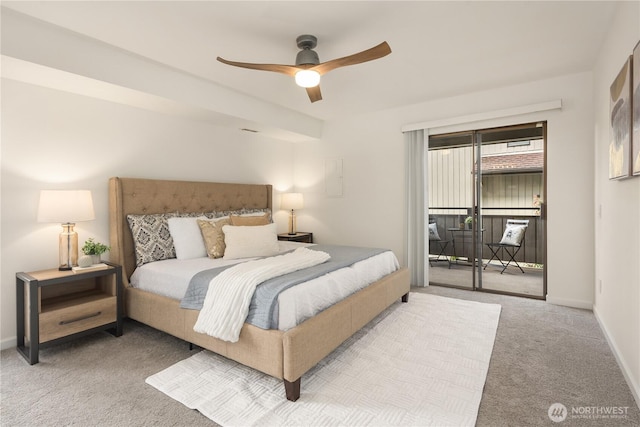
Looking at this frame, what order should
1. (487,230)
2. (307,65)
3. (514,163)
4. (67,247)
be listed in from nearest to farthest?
(307,65)
(67,247)
(514,163)
(487,230)

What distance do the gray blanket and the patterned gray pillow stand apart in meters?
0.93

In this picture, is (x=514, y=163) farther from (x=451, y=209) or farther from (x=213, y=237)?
(x=213, y=237)

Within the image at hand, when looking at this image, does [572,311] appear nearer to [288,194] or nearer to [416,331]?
[416,331]

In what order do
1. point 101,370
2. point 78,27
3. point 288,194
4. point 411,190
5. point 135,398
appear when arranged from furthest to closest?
point 288,194 < point 411,190 < point 78,27 < point 101,370 < point 135,398

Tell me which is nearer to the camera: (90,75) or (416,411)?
(416,411)

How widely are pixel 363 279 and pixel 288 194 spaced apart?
260 cm

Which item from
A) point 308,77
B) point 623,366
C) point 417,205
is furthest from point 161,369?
point 417,205

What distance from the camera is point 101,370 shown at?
2303mm

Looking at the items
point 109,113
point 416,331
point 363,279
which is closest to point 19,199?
point 109,113

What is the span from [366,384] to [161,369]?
4.73ft

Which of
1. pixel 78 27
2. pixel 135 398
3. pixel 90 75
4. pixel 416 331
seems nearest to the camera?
pixel 135 398

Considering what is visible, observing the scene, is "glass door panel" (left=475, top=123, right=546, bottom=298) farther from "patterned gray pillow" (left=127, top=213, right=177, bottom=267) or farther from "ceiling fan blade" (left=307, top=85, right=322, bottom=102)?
"patterned gray pillow" (left=127, top=213, right=177, bottom=267)

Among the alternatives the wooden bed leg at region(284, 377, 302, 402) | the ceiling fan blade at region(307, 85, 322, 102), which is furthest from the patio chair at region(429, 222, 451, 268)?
the wooden bed leg at region(284, 377, 302, 402)

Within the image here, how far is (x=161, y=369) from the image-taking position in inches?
90.9
